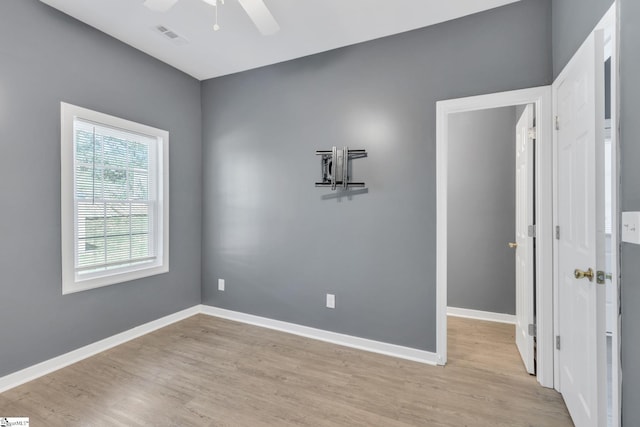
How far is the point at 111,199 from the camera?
9.55ft

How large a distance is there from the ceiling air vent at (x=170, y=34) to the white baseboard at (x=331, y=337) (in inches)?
115

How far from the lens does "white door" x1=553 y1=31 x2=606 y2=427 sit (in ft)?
4.87

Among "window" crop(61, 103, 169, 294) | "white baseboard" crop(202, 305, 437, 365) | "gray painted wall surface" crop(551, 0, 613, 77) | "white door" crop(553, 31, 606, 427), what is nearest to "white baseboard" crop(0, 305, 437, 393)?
"white baseboard" crop(202, 305, 437, 365)

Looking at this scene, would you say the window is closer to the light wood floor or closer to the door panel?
the light wood floor

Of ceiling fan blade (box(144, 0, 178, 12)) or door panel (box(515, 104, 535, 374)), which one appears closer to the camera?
ceiling fan blade (box(144, 0, 178, 12))

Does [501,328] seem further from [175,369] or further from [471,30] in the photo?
[175,369]

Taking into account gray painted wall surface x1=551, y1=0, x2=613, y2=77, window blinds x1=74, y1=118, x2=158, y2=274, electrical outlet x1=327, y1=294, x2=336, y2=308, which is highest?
gray painted wall surface x1=551, y1=0, x2=613, y2=77

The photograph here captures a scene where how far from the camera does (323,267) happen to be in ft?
10.1

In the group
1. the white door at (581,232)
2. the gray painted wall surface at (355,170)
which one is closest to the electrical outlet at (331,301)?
the gray painted wall surface at (355,170)

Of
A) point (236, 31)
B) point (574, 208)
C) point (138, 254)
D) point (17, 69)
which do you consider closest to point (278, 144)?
point (236, 31)

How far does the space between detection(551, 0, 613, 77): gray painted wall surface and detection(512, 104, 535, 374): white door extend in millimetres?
410

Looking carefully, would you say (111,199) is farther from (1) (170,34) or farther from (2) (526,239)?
(2) (526,239)

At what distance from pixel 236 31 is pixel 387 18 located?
1323 millimetres

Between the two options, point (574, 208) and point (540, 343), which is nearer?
point (574, 208)
